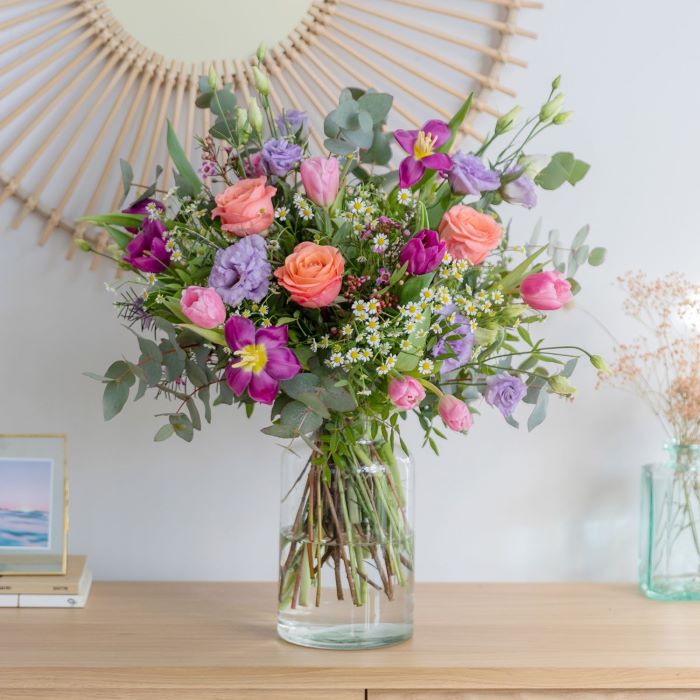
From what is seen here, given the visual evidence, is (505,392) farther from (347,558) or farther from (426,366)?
(347,558)

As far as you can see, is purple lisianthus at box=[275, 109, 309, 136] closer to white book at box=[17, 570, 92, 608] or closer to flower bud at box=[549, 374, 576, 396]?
flower bud at box=[549, 374, 576, 396]

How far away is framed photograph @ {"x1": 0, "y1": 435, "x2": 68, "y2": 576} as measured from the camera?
1.25 meters

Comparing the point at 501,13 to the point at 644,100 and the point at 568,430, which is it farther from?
the point at 568,430

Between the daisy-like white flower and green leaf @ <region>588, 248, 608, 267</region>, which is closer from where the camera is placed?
the daisy-like white flower

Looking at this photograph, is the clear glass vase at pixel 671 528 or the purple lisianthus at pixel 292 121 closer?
the purple lisianthus at pixel 292 121

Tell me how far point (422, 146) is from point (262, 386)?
Answer: 12.1 inches

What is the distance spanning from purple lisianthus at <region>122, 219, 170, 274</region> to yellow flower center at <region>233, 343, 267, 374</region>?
0.55 ft

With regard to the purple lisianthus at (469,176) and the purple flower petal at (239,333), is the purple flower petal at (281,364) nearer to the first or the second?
the purple flower petal at (239,333)

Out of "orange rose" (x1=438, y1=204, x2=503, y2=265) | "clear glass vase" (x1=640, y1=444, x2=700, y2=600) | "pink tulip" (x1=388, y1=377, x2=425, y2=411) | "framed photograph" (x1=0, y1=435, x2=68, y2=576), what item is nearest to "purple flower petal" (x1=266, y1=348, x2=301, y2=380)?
"pink tulip" (x1=388, y1=377, x2=425, y2=411)

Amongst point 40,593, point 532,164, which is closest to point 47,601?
point 40,593

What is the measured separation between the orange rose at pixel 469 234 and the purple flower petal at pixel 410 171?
0.05 meters

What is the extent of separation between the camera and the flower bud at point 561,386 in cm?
103

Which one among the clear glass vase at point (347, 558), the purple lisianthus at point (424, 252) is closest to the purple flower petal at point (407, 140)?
the purple lisianthus at point (424, 252)

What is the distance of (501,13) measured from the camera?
4.60ft
